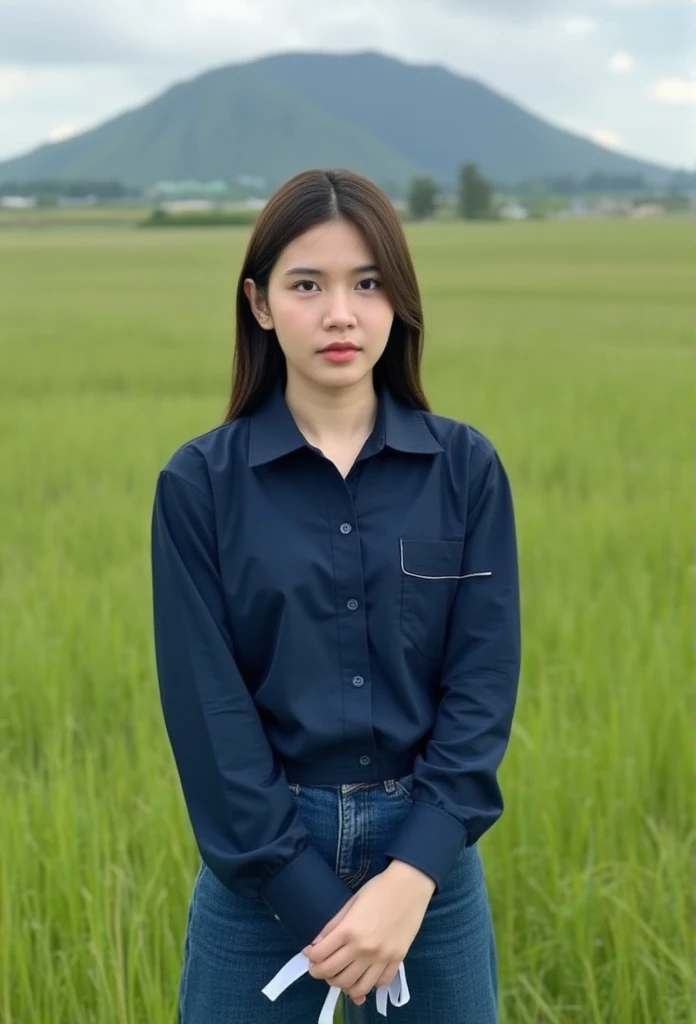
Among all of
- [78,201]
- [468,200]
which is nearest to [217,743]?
[468,200]

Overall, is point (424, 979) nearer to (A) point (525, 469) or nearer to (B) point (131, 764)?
(B) point (131, 764)

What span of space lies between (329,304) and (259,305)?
0.11 metres

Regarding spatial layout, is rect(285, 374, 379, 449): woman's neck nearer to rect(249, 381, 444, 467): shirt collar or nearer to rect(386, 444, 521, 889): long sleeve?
rect(249, 381, 444, 467): shirt collar

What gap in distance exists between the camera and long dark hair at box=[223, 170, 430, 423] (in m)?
1.10

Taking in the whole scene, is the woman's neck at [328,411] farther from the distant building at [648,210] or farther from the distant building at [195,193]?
the distant building at [195,193]

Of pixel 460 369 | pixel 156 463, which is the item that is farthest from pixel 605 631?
pixel 460 369

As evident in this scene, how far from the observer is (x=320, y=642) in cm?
107

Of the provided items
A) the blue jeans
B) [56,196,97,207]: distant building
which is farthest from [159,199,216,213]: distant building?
the blue jeans

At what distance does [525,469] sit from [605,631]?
183 centimetres

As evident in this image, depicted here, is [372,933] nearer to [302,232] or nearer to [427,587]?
[427,587]

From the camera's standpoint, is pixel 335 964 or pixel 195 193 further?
pixel 195 193

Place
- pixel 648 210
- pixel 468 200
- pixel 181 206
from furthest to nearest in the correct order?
pixel 648 210, pixel 181 206, pixel 468 200

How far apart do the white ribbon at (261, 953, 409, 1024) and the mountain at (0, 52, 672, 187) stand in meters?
121

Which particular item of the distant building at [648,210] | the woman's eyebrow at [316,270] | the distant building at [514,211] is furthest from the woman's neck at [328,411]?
the distant building at [648,210]
